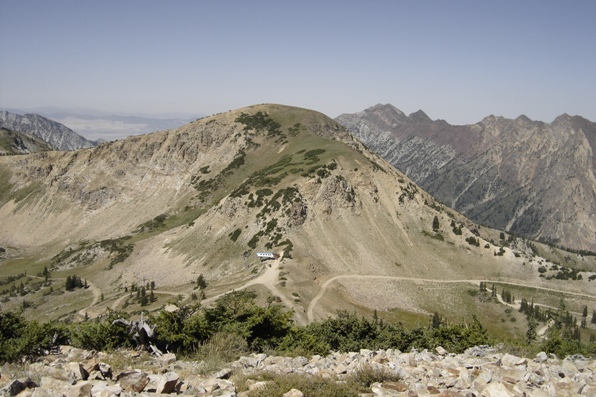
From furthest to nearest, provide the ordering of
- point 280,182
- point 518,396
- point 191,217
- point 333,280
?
point 191,217, point 280,182, point 333,280, point 518,396

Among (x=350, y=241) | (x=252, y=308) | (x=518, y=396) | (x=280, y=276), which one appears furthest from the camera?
(x=350, y=241)

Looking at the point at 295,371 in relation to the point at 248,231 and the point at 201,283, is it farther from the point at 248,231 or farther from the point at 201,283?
the point at 248,231

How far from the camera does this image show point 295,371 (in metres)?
17.4

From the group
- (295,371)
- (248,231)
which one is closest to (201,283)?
(248,231)

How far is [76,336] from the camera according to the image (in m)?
21.3

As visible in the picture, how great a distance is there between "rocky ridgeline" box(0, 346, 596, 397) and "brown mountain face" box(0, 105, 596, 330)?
2799 centimetres

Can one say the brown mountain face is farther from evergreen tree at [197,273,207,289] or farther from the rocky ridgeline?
the rocky ridgeline

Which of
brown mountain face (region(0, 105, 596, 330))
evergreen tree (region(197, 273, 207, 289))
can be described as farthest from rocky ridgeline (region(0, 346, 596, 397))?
evergreen tree (region(197, 273, 207, 289))

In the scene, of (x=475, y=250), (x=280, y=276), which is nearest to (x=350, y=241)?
(x=280, y=276)

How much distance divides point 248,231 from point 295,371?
244 ft

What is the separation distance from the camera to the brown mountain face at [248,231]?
7766cm

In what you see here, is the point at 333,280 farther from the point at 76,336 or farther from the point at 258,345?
the point at 76,336

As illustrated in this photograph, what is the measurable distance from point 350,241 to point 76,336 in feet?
235

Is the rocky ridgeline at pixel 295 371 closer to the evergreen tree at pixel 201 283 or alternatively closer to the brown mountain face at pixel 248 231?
the brown mountain face at pixel 248 231
